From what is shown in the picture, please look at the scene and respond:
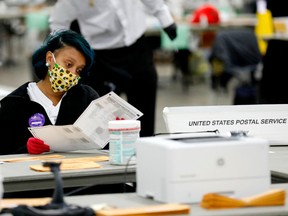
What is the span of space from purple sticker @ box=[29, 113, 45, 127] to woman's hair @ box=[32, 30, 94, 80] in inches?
11.0

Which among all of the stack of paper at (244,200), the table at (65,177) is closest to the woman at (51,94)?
the table at (65,177)

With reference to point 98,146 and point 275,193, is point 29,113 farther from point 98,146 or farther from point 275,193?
point 275,193

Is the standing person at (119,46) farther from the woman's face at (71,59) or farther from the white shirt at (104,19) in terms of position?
the woman's face at (71,59)

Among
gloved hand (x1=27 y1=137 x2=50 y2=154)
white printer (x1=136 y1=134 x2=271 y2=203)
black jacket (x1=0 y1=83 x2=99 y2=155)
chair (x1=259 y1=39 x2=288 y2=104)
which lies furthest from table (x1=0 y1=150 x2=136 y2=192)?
chair (x1=259 y1=39 x2=288 y2=104)

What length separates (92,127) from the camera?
12.6 ft

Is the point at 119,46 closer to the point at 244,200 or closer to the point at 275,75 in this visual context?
the point at 275,75

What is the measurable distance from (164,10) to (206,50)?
6.16m

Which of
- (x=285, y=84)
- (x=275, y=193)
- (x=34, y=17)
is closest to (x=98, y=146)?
(x=275, y=193)

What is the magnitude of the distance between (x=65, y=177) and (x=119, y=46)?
2.96 metres

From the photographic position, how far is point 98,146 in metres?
3.91

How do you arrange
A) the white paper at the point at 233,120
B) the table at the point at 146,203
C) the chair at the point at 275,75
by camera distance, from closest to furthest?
1. the table at the point at 146,203
2. the white paper at the point at 233,120
3. the chair at the point at 275,75

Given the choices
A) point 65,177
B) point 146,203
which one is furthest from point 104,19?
point 146,203

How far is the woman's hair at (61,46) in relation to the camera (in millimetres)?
4223

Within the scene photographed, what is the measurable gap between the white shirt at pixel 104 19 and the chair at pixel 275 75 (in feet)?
7.53
